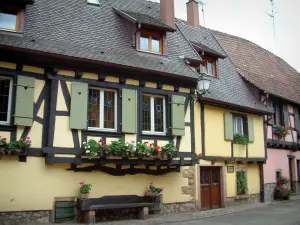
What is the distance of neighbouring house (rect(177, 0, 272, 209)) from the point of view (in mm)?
14070

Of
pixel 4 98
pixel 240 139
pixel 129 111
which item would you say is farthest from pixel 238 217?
pixel 4 98

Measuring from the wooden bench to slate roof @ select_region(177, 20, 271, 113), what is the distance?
5116mm

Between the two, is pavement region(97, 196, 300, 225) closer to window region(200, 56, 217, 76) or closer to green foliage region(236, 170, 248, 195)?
green foliage region(236, 170, 248, 195)

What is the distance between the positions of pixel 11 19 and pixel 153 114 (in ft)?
17.0

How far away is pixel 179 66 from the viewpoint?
1307 cm

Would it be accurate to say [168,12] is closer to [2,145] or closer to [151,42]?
[151,42]

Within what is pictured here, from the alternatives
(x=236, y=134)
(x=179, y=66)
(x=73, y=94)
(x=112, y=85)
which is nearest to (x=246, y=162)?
→ (x=236, y=134)

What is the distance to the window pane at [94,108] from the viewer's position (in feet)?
36.0

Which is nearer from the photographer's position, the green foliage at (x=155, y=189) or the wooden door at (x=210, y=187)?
the green foliage at (x=155, y=189)

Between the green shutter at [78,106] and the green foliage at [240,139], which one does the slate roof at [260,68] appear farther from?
the green shutter at [78,106]

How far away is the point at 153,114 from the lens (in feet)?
39.9

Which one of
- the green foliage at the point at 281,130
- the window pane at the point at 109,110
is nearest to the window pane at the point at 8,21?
the window pane at the point at 109,110

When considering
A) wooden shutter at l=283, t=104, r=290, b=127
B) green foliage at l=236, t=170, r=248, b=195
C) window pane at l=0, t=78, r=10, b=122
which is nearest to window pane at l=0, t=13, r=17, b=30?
A: window pane at l=0, t=78, r=10, b=122

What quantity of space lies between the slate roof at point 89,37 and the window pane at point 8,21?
364mm
